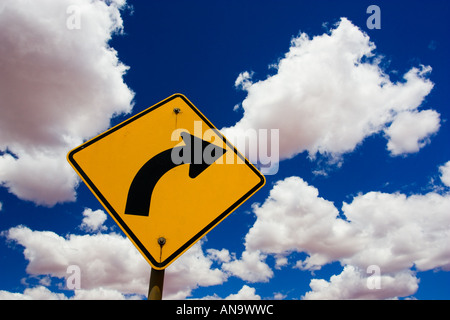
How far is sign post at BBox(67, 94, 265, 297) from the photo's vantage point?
1900 millimetres

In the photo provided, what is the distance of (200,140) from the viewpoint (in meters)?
2.39

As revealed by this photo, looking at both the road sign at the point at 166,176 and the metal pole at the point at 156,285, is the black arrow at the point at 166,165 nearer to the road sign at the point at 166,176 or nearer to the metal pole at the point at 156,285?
the road sign at the point at 166,176

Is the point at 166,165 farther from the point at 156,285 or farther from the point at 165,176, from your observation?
the point at 156,285

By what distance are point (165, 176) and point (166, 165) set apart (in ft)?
0.33

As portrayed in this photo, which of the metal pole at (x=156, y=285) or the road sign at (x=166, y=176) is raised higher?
the road sign at (x=166, y=176)

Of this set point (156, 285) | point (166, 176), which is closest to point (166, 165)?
point (166, 176)

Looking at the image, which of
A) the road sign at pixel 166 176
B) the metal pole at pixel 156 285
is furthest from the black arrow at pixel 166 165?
the metal pole at pixel 156 285

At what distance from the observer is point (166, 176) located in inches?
83.4

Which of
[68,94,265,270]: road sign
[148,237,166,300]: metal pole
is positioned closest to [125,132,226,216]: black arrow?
[68,94,265,270]: road sign

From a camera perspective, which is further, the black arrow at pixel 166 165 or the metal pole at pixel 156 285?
the black arrow at pixel 166 165

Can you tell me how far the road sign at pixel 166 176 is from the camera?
75.0 inches

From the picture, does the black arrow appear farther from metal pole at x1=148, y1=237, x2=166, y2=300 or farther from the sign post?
metal pole at x1=148, y1=237, x2=166, y2=300
